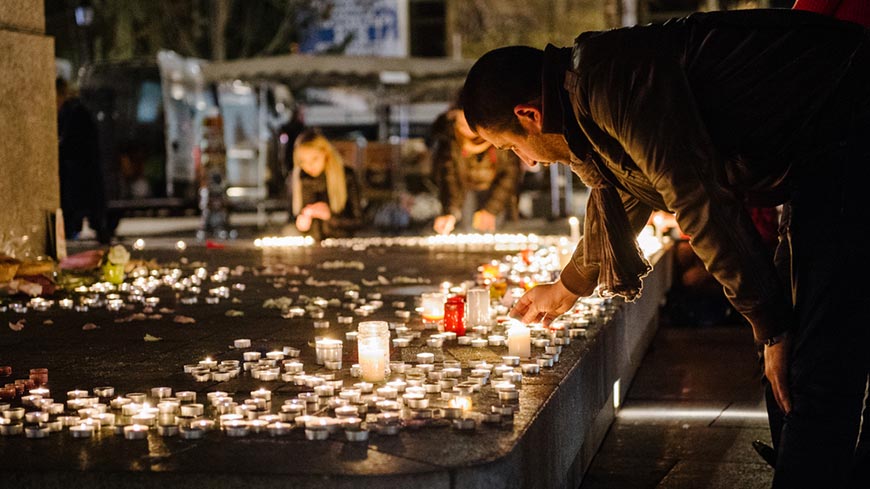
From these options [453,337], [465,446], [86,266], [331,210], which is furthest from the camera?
[331,210]

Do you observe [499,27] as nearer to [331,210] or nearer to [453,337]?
[331,210]

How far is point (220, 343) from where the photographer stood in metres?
Result: 5.36

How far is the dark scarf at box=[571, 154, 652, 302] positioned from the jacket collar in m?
0.23

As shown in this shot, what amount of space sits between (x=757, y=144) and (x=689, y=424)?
316 centimetres

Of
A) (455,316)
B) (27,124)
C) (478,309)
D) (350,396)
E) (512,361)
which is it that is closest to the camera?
(350,396)

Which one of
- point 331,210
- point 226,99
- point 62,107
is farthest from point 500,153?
point 226,99

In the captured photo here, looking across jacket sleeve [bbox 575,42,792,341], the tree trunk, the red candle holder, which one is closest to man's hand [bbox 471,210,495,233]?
the red candle holder

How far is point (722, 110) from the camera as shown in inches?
123

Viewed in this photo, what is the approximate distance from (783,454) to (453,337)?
2150 mm

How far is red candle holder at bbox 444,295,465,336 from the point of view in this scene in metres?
5.28

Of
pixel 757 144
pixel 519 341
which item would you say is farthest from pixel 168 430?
pixel 757 144

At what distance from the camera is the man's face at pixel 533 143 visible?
336cm

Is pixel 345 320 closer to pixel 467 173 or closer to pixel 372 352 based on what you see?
pixel 372 352

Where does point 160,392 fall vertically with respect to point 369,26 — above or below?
below
